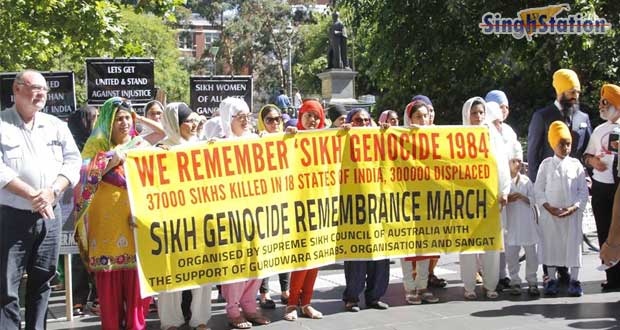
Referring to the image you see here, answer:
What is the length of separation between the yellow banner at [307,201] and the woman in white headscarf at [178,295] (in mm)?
209

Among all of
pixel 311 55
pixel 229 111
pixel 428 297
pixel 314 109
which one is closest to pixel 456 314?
pixel 428 297

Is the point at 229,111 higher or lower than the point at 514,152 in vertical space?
higher

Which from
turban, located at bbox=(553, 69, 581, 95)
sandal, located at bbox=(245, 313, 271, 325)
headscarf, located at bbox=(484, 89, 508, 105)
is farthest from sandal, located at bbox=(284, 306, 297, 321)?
turban, located at bbox=(553, 69, 581, 95)

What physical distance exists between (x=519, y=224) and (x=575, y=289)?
79 centimetres

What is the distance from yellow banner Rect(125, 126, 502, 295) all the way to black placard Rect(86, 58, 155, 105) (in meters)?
4.32

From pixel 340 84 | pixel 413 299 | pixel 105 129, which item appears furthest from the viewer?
pixel 340 84

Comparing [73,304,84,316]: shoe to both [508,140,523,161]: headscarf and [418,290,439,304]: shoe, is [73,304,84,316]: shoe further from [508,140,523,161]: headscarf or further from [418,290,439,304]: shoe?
[508,140,523,161]: headscarf

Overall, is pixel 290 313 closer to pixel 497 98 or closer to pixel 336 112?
pixel 336 112

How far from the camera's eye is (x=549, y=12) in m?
16.2

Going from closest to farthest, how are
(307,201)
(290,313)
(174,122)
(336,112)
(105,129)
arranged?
(105,129), (174,122), (307,201), (290,313), (336,112)

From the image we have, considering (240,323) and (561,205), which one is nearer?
(240,323)

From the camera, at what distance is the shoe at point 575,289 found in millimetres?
6758

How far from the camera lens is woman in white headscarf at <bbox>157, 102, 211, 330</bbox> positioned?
5.63 metres

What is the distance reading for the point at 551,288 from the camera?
22.5 ft
